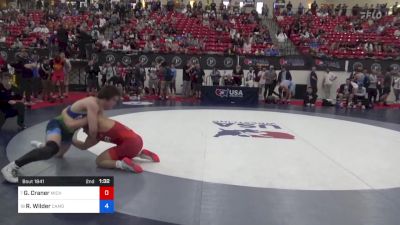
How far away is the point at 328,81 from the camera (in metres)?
15.0

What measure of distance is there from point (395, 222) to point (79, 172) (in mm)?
3215

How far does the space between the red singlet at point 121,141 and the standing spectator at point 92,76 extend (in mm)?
9300

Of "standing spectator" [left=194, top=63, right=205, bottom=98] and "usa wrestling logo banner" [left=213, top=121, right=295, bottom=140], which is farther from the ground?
"standing spectator" [left=194, top=63, right=205, bottom=98]

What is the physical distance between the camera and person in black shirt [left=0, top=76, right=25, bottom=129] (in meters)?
6.61

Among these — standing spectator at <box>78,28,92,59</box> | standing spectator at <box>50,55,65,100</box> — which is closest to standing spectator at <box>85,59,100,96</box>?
standing spectator at <box>78,28,92,59</box>

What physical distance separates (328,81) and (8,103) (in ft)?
38.6

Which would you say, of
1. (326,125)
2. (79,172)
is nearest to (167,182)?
(79,172)

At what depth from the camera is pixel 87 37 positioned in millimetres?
15523

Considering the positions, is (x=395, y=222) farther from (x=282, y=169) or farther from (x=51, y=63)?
(x=51, y=63)

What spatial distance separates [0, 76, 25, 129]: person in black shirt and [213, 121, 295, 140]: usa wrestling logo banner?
Result: 3.45 m

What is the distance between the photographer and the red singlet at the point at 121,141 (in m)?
4.52

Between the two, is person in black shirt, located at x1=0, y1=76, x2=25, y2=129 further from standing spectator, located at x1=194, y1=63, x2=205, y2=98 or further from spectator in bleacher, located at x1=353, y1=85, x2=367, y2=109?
spectator in bleacher, located at x1=353, y1=85, x2=367, y2=109
